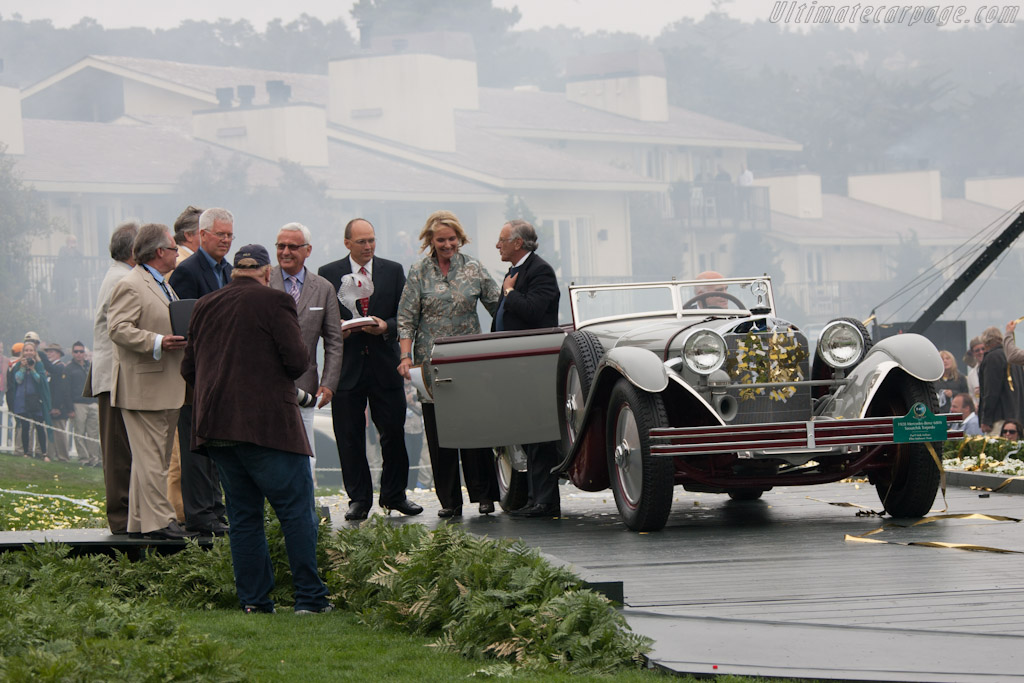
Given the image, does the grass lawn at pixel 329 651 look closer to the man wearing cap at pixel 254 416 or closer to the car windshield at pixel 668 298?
the man wearing cap at pixel 254 416

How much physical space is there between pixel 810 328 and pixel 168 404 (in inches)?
1600

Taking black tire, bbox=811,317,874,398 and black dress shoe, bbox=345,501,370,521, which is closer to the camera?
black tire, bbox=811,317,874,398

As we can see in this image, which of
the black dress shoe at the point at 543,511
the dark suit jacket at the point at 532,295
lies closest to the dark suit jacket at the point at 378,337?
the dark suit jacket at the point at 532,295

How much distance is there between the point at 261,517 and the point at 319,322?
176cm

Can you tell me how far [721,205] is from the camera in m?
62.6

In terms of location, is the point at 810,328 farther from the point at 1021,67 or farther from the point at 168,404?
the point at 1021,67

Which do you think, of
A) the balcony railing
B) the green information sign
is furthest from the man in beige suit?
the balcony railing

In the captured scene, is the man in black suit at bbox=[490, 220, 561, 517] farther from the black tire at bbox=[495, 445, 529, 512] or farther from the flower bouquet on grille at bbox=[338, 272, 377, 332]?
the flower bouquet on grille at bbox=[338, 272, 377, 332]

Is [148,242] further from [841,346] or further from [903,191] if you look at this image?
[903,191]

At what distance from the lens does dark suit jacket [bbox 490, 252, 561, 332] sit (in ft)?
29.4

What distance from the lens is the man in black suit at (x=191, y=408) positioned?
25.7 feet

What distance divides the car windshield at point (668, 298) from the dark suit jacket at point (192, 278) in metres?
2.84

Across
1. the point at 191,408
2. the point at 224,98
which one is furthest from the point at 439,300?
the point at 224,98

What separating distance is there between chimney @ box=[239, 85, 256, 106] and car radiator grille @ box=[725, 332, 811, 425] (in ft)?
147
